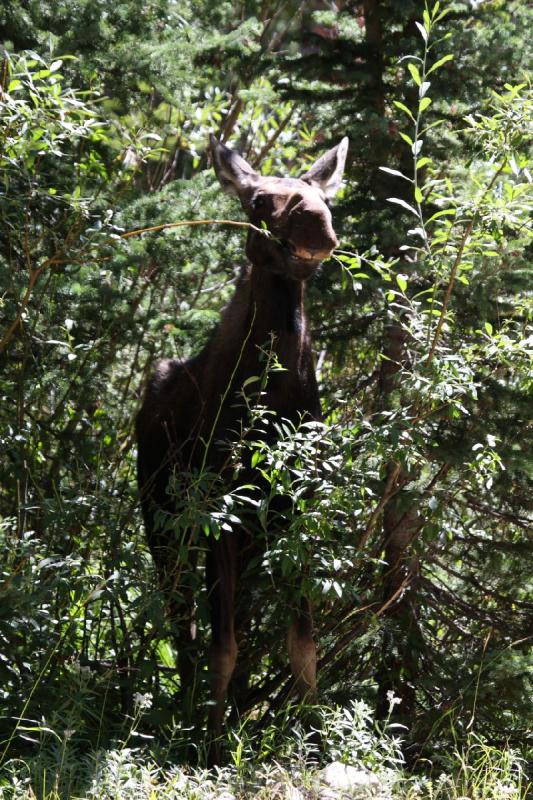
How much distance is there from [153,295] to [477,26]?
111 inches

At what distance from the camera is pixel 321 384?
23.4 ft

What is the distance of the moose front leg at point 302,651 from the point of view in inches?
217

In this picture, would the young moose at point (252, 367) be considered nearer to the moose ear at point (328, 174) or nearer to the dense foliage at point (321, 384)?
the moose ear at point (328, 174)

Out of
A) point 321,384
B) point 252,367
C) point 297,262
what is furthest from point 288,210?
point 321,384

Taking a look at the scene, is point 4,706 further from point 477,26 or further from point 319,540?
point 477,26

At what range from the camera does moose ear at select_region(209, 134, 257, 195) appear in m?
5.75

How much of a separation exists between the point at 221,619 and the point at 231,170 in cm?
254

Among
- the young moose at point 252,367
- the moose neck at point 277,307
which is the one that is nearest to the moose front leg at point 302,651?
the young moose at point 252,367

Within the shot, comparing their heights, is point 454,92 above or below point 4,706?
Answer: above

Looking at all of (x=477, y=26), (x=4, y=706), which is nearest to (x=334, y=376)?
(x=477, y=26)

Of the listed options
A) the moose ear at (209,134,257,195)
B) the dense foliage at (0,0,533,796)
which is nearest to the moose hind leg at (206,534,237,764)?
the dense foliage at (0,0,533,796)

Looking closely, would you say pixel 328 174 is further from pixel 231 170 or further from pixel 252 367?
pixel 252 367

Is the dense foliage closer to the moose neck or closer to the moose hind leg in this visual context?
the moose hind leg

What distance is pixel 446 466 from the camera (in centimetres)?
588
